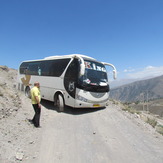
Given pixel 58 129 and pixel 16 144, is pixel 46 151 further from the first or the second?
pixel 58 129

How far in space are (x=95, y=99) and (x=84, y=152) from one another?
4263mm

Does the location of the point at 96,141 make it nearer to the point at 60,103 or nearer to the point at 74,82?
the point at 74,82

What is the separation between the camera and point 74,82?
8094 millimetres

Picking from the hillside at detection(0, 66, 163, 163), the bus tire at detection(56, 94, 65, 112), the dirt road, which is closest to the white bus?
the bus tire at detection(56, 94, 65, 112)

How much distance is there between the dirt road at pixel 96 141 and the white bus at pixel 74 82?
1078 millimetres

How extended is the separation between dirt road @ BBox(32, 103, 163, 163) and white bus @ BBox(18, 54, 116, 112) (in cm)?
108

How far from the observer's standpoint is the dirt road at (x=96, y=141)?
421cm

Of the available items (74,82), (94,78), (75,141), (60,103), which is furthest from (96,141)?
(94,78)

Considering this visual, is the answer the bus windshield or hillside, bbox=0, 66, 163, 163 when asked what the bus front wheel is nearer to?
hillside, bbox=0, 66, 163, 163

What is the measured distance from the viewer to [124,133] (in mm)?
Result: 6098

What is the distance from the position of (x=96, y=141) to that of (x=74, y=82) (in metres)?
3.74

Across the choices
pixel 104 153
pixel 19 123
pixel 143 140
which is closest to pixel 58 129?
pixel 19 123

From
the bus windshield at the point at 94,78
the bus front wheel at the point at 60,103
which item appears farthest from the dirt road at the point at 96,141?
the bus windshield at the point at 94,78

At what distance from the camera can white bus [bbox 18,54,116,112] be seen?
26.4 ft
